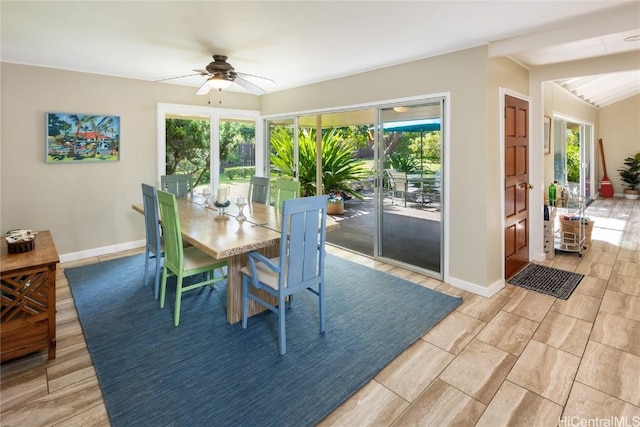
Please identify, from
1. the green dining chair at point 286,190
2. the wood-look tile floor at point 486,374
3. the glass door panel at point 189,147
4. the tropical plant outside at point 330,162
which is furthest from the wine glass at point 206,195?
the tropical plant outside at point 330,162

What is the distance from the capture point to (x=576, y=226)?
4.44m

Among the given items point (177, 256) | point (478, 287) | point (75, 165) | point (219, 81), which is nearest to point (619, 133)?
point (478, 287)

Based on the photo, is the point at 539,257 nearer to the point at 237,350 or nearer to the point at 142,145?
the point at 237,350

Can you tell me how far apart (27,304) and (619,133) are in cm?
1218

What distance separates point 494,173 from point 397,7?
5.87ft

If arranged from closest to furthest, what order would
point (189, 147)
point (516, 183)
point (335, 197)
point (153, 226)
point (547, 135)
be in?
point (153, 226) → point (516, 183) → point (547, 135) → point (189, 147) → point (335, 197)

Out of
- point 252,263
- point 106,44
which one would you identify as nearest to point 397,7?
point 252,263

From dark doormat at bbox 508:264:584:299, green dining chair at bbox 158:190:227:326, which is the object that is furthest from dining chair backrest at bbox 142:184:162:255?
dark doormat at bbox 508:264:584:299

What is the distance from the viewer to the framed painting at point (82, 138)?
157 inches

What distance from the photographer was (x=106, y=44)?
315 cm

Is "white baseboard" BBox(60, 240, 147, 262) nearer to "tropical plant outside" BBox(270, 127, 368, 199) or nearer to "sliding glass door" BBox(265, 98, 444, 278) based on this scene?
"sliding glass door" BBox(265, 98, 444, 278)

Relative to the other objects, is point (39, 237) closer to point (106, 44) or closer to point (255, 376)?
point (106, 44)

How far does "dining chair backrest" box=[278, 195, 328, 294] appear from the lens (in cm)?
221

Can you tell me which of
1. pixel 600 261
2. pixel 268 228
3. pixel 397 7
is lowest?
pixel 600 261
